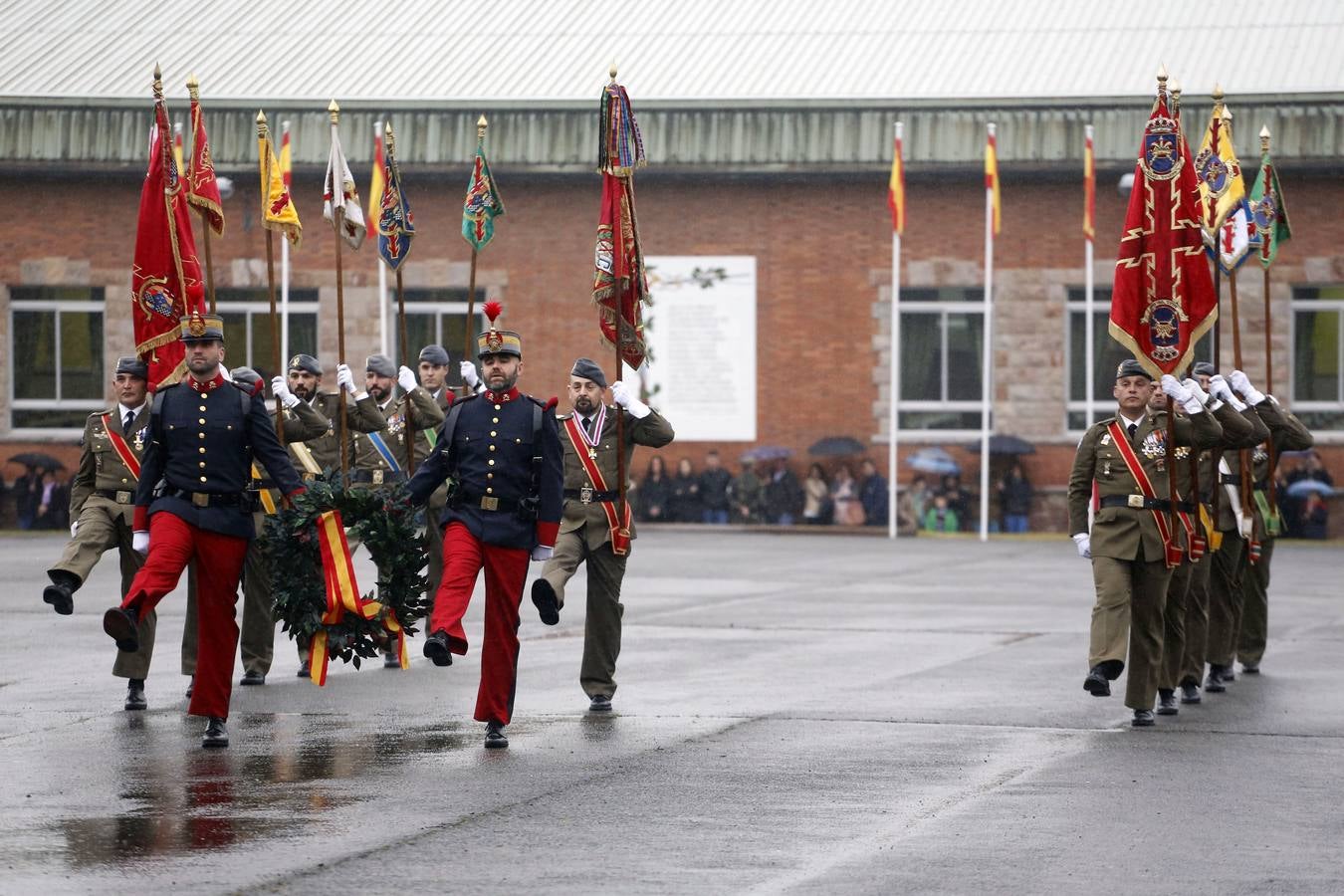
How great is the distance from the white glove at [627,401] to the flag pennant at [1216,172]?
11.9ft

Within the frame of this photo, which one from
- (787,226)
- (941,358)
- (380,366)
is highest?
(787,226)

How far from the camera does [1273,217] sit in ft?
48.5

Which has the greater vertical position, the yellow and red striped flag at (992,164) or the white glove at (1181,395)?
the yellow and red striped flag at (992,164)

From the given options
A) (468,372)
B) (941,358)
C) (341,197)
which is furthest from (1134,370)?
(941,358)

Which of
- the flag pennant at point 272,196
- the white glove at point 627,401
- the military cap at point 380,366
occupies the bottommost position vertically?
the white glove at point 627,401

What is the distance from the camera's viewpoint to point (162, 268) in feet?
39.6

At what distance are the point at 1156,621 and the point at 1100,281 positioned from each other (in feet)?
67.7

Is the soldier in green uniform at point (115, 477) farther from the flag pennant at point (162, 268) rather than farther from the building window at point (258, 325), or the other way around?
the building window at point (258, 325)

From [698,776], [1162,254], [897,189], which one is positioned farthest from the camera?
[897,189]

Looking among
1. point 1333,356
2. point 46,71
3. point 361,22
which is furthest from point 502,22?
point 1333,356

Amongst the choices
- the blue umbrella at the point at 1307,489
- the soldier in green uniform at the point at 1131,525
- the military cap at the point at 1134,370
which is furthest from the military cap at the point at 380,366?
the blue umbrella at the point at 1307,489

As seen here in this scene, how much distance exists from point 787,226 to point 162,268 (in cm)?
2057

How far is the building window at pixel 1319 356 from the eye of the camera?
30.9 m

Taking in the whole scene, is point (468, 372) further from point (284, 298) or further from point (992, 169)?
point (284, 298)
